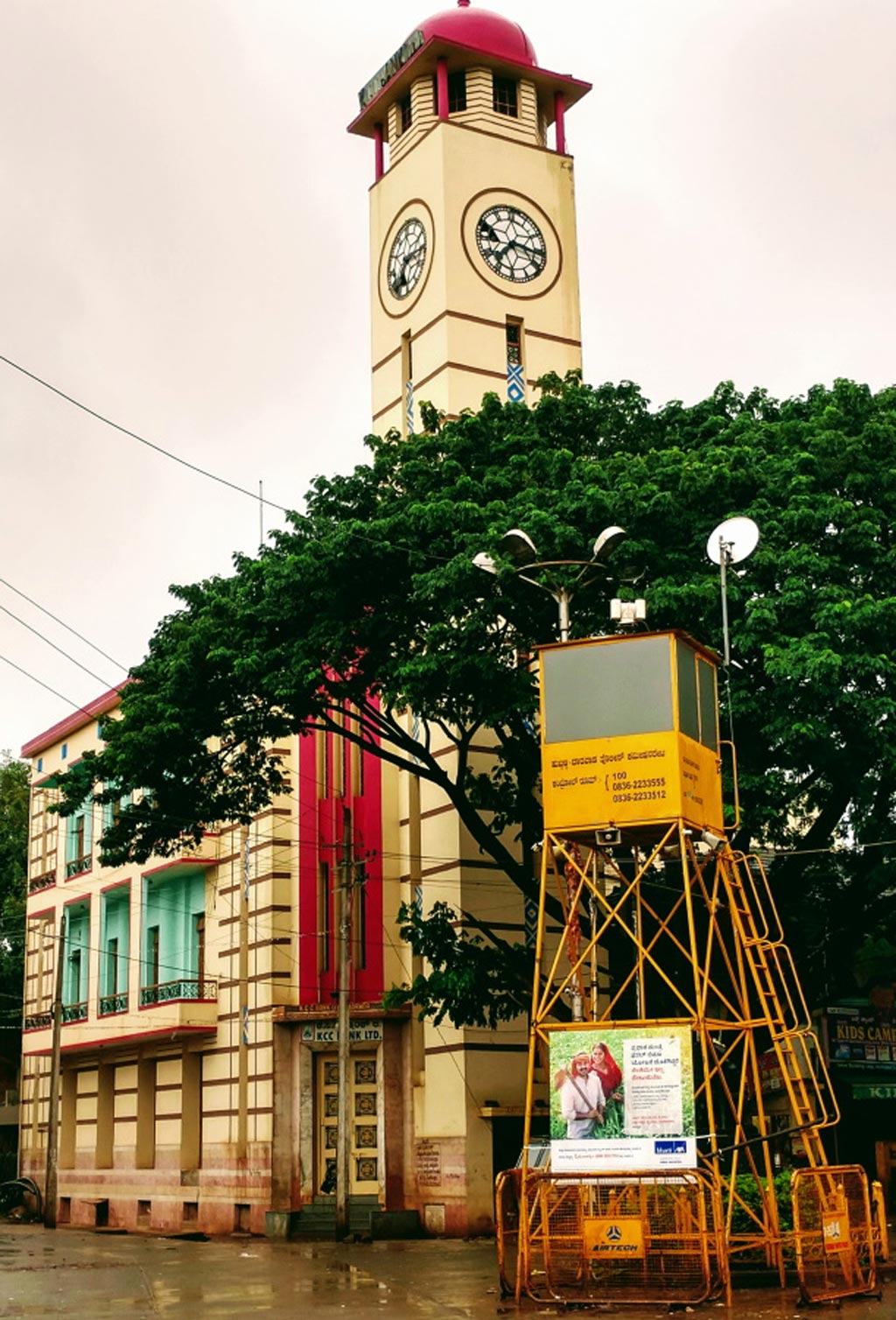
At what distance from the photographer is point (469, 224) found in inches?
1388

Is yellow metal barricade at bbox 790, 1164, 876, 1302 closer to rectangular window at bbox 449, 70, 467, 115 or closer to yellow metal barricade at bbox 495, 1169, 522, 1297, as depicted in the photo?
yellow metal barricade at bbox 495, 1169, 522, 1297

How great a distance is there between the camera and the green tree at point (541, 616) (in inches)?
850

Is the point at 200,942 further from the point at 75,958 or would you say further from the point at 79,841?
the point at 79,841

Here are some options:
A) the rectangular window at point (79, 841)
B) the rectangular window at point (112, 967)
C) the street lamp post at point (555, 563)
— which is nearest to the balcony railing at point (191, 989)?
the rectangular window at point (112, 967)

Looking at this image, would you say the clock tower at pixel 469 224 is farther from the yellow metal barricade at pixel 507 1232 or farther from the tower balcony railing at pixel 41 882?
the yellow metal barricade at pixel 507 1232

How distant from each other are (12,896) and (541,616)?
35.6m

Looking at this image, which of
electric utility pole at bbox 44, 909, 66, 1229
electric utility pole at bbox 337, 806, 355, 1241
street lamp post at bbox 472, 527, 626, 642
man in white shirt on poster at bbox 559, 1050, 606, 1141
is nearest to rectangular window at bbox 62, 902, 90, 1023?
electric utility pole at bbox 44, 909, 66, 1229

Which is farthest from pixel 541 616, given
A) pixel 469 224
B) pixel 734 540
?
pixel 469 224

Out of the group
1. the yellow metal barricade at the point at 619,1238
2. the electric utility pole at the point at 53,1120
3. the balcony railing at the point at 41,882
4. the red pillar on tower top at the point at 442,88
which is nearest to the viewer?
the yellow metal barricade at the point at 619,1238

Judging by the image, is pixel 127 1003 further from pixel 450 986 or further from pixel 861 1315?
pixel 861 1315

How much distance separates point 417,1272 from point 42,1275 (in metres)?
5.35

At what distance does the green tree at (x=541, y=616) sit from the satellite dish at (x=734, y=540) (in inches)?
41.2

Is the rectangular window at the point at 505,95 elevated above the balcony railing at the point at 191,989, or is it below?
above

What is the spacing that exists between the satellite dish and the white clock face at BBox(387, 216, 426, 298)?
16972 millimetres
